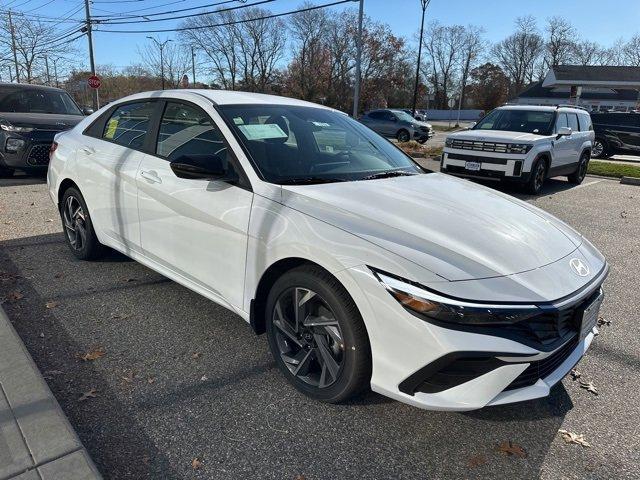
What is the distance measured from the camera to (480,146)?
9547mm

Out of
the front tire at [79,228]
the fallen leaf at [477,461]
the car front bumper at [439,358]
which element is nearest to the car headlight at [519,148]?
the front tire at [79,228]

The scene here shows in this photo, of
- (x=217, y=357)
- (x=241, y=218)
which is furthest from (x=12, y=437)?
(x=241, y=218)

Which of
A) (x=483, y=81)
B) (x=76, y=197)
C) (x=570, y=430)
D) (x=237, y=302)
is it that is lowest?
(x=570, y=430)

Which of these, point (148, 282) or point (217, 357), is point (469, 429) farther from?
point (148, 282)

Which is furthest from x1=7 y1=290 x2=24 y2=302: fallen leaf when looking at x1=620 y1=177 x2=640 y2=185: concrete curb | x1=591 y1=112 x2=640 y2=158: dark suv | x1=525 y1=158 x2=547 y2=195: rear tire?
x1=591 y1=112 x2=640 y2=158: dark suv

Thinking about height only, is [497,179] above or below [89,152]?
below

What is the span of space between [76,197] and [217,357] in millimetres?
2519

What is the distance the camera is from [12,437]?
2.25 meters

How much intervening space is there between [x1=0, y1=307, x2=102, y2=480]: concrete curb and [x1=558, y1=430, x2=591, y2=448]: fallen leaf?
88.9 inches

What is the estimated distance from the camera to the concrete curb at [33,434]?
6.76 feet

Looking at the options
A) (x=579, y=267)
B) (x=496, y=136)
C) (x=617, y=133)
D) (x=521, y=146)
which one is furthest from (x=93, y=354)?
(x=617, y=133)

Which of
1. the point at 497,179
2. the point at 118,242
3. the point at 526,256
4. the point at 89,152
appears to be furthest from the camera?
the point at 497,179

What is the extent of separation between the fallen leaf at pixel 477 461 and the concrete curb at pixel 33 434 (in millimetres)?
1676

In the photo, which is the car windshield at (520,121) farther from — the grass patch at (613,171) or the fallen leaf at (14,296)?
the fallen leaf at (14,296)
